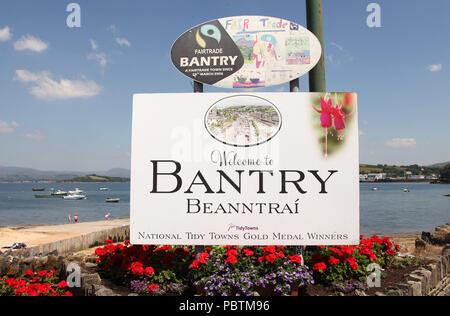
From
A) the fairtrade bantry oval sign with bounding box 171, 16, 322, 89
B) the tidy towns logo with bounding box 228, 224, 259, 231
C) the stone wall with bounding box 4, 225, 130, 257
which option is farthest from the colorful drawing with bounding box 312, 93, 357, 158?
the stone wall with bounding box 4, 225, 130, 257

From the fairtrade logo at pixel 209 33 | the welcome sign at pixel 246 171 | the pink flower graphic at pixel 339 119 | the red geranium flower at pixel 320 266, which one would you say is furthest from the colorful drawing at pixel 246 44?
the red geranium flower at pixel 320 266

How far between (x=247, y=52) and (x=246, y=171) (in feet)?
7.16

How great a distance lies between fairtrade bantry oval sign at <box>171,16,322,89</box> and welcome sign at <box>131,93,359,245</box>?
51 centimetres

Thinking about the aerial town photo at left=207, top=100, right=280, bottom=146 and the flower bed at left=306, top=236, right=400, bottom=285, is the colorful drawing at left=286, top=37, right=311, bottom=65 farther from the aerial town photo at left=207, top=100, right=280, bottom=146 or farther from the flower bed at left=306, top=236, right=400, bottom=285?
the flower bed at left=306, top=236, right=400, bottom=285

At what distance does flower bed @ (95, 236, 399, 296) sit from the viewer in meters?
4.69

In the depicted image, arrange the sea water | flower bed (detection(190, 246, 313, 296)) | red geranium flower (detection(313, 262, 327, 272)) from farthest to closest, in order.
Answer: the sea water
red geranium flower (detection(313, 262, 327, 272))
flower bed (detection(190, 246, 313, 296))

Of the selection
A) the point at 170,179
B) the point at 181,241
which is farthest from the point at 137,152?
the point at 181,241

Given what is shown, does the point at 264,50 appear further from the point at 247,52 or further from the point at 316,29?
the point at 316,29

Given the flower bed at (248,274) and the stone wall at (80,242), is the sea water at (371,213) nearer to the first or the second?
the stone wall at (80,242)

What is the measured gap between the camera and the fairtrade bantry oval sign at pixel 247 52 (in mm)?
5273

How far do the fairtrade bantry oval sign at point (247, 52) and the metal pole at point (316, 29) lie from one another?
1269 mm

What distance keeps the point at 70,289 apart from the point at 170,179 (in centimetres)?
255

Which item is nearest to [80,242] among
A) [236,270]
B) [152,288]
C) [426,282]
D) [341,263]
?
[152,288]

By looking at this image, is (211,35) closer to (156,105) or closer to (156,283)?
(156,105)
